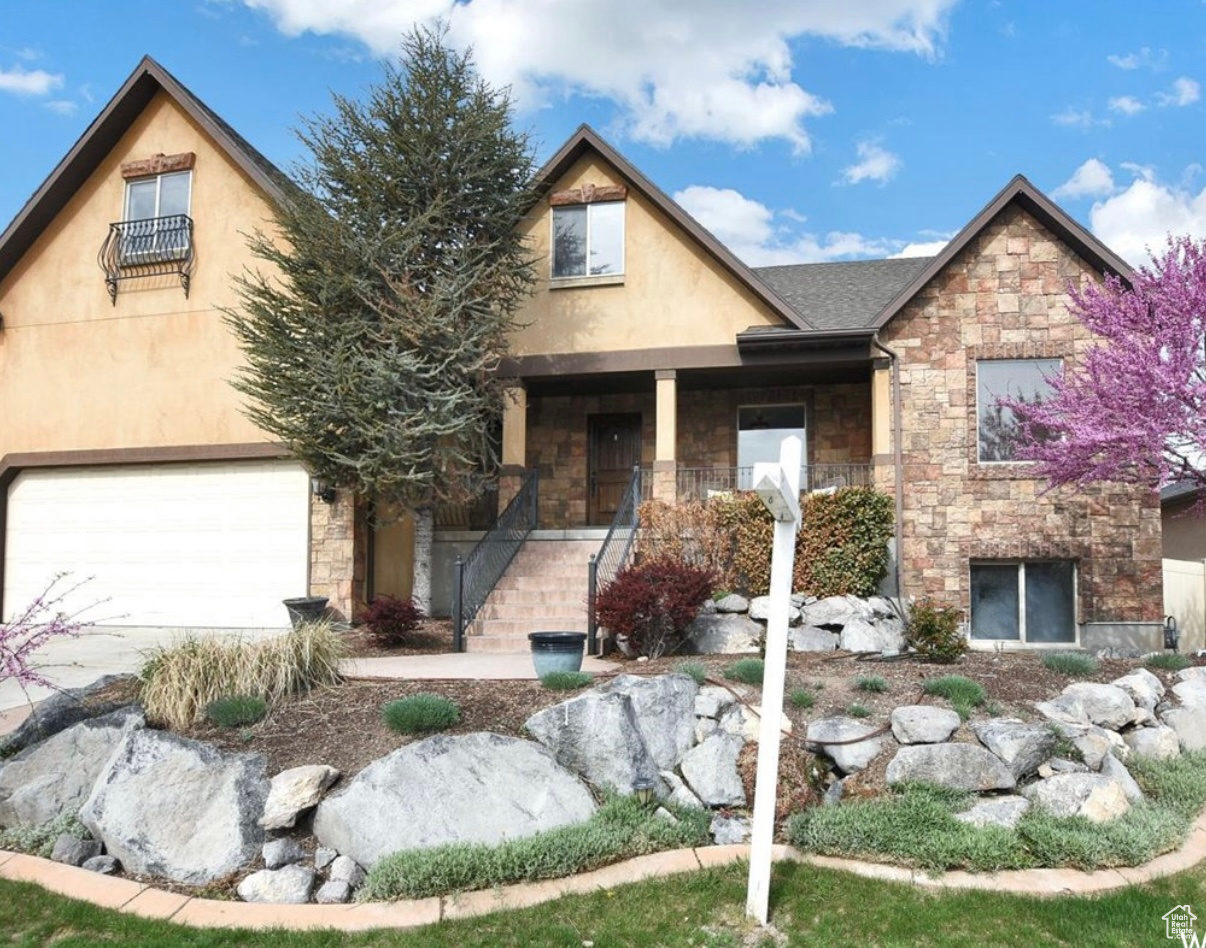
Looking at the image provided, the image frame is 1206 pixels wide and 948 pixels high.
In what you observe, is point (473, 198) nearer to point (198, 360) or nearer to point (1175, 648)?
point (198, 360)

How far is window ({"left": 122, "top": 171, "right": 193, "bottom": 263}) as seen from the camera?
14148mm

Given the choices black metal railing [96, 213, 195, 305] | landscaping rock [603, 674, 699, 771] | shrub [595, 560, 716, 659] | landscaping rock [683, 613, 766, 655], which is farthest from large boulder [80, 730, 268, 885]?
black metal railing [96, 213, 195, 305]

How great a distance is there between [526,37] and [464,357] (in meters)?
4.53

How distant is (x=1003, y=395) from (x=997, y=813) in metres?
8.09

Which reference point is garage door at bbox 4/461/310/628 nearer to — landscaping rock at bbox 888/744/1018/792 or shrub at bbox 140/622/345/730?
shrub at bbox 140/622/345/730

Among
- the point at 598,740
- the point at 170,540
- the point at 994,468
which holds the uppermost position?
the point at 994,468

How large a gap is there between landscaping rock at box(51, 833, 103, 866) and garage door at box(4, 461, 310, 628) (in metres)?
8.14

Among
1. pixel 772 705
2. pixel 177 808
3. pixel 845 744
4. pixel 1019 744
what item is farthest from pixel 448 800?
pixel 1019 744

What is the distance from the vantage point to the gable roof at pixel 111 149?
13836mm

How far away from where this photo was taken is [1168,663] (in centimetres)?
820

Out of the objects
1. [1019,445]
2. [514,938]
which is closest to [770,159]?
[1019,445]

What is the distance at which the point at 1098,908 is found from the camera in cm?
427

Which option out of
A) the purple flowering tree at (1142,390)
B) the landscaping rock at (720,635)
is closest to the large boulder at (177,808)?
the landscaping rock at (720,635)

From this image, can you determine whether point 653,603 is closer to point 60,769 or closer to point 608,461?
point 60,769
